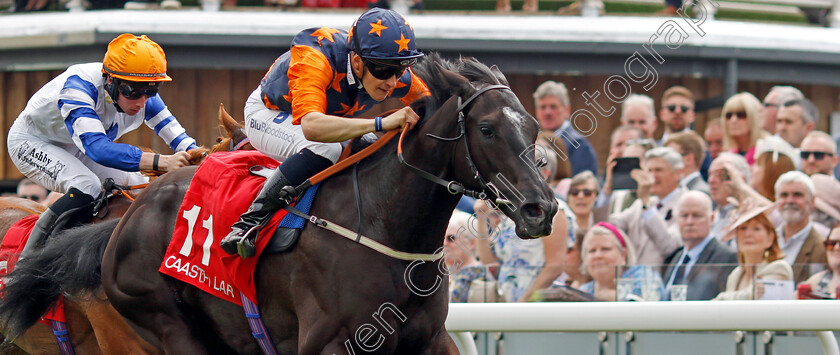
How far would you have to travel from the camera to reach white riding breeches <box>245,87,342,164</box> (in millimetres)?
4051

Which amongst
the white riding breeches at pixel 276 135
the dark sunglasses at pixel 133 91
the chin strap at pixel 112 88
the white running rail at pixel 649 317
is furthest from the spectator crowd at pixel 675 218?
the chin strap at pixel 112 88

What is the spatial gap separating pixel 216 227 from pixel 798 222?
12.4 ft

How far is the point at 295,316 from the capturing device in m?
4.03

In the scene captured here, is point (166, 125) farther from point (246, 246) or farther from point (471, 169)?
point (471, 169)

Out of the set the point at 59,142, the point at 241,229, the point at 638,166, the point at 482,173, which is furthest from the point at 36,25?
the point at 482,173

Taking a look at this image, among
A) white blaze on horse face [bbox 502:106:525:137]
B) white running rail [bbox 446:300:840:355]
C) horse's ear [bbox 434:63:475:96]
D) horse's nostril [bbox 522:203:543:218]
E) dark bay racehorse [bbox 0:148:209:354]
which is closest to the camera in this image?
horse's nostril [bbox 522:203:543:218]

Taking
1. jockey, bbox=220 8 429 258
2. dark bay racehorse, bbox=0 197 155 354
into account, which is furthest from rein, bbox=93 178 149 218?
jockey, bbox=220 8 429 258

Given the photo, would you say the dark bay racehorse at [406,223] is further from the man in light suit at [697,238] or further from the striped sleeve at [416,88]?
the man in light suit at [697,238]

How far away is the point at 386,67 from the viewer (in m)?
3.89

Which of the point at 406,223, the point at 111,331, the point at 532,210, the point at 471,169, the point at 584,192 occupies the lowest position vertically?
the point at 111,331

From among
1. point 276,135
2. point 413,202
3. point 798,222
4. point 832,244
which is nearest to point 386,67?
point 413,202

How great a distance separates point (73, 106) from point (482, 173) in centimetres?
228

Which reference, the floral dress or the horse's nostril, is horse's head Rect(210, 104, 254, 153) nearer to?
the floral dress

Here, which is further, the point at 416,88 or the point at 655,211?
the point at 655,211
